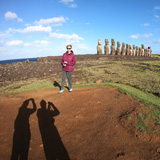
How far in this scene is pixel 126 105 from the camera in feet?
16.9

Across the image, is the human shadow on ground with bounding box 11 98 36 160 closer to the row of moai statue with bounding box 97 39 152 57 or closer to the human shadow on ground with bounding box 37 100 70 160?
the human shadow on ground with bounding box 37 100 70 160

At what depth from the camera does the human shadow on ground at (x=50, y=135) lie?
9.94ft

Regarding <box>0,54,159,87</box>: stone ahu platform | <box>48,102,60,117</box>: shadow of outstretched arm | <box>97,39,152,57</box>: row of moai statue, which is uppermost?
<box>97,39,152,57</box>: row of moai statue

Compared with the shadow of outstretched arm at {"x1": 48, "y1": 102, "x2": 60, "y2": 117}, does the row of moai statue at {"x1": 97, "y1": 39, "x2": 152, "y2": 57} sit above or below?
above

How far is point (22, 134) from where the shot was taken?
3.85 meters

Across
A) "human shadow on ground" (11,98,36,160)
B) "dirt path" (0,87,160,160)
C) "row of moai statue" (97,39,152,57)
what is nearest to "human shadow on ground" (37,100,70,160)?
"dirt path" (0,87,160,160)

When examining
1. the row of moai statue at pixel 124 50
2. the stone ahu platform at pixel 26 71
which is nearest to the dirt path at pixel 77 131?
the stone ahu platform at pixel 26 71

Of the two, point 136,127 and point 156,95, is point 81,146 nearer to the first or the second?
point 136,127

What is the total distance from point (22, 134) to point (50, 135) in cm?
90

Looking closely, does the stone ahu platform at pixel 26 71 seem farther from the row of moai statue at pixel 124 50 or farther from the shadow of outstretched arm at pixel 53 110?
the row of moai statue at pixel 124 50

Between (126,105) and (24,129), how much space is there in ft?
13.1

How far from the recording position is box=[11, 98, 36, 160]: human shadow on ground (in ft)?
10.2

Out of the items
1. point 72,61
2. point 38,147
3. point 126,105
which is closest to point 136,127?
point 126,105

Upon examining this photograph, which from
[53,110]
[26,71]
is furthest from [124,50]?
[53,110]
